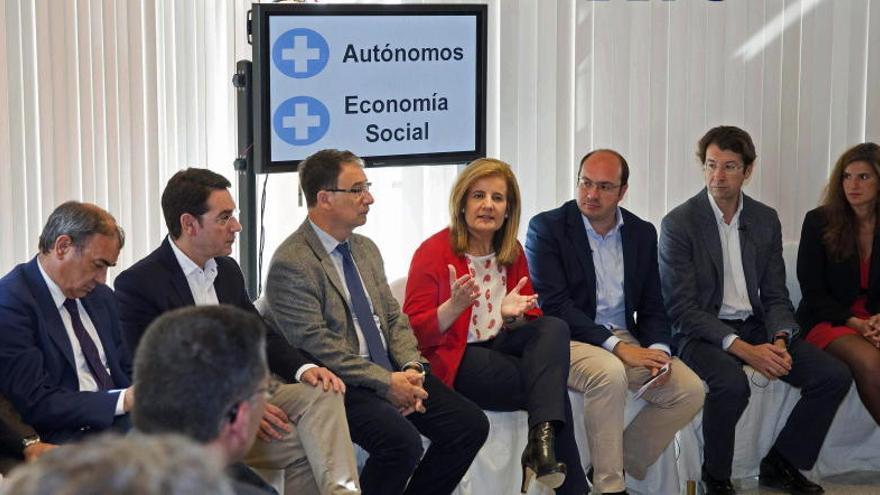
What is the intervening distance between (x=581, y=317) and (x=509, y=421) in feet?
1.77

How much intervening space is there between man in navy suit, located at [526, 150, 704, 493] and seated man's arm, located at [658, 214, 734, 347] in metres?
0.12

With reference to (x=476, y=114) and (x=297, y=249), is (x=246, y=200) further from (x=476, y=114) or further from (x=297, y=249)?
(x=476, y=114)

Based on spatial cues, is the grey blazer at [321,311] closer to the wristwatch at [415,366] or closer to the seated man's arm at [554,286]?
the wristwatch at [415,366]

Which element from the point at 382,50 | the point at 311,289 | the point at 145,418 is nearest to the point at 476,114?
the point at 382,50

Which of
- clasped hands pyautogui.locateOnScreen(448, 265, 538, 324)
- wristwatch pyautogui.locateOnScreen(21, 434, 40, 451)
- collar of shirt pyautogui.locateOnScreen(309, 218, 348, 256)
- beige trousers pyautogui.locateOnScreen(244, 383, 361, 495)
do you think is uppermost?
collar of shirt pyautogui.locateOnScreen(309, 218, 348, 256)

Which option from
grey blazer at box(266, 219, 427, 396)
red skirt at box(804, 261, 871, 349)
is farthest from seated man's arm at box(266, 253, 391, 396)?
red skirt at box(804, 261, 871, 349)

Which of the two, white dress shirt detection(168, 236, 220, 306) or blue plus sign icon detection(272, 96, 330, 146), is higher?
blue plus sign icon detection(272, 96, 330, 146)

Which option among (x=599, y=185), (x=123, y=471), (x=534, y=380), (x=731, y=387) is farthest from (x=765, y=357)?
(x=123, y=471)

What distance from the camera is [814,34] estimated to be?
19.6ft

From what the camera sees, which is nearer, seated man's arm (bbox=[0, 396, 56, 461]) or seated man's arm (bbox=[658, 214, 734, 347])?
seated man's arm (bbox=[0, 396, 56, 461])

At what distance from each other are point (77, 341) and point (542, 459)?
1566 millimetres

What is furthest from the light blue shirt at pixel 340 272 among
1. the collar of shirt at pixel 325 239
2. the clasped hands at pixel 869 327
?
the clasped hands at pixel 869 327

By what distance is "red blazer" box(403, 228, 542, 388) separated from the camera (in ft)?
14.9

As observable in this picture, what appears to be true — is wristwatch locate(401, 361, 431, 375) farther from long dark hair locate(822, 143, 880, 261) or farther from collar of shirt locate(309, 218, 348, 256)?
long dark hair locate(822, 143, 880, 261)
